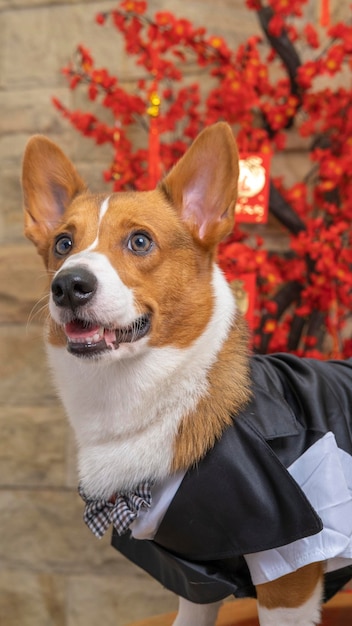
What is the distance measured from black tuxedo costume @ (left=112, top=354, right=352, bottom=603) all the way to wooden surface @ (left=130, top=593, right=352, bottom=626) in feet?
0.77

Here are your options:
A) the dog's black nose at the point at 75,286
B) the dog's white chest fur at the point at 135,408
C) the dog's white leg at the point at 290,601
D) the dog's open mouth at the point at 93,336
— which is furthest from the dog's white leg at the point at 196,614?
the dog's black nose at the point at 75,286

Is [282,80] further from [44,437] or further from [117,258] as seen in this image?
[44,437]

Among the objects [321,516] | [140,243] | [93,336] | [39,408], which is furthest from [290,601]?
[39,408]

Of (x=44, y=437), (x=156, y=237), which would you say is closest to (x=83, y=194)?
(x=156, y=237)

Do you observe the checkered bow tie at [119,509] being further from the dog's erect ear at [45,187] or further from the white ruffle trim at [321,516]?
the dog's erect ear at [45,187]

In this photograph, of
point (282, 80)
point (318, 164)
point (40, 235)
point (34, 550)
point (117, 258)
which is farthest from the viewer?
point (34, 550)

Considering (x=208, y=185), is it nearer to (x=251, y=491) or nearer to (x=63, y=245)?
(x=63, y=245)

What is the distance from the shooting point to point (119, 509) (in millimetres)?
1199

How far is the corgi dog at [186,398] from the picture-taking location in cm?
115

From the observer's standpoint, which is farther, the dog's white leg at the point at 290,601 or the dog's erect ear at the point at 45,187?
the dog's erect ear at the point at 45,187

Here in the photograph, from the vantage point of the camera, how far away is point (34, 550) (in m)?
2.35

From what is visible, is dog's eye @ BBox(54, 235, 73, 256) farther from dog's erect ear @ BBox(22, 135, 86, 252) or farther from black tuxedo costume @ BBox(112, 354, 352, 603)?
black tuxedo costume @ BBox(112, 354, 352, 603)

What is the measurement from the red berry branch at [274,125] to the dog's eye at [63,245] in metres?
0.70

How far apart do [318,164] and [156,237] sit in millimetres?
1086
